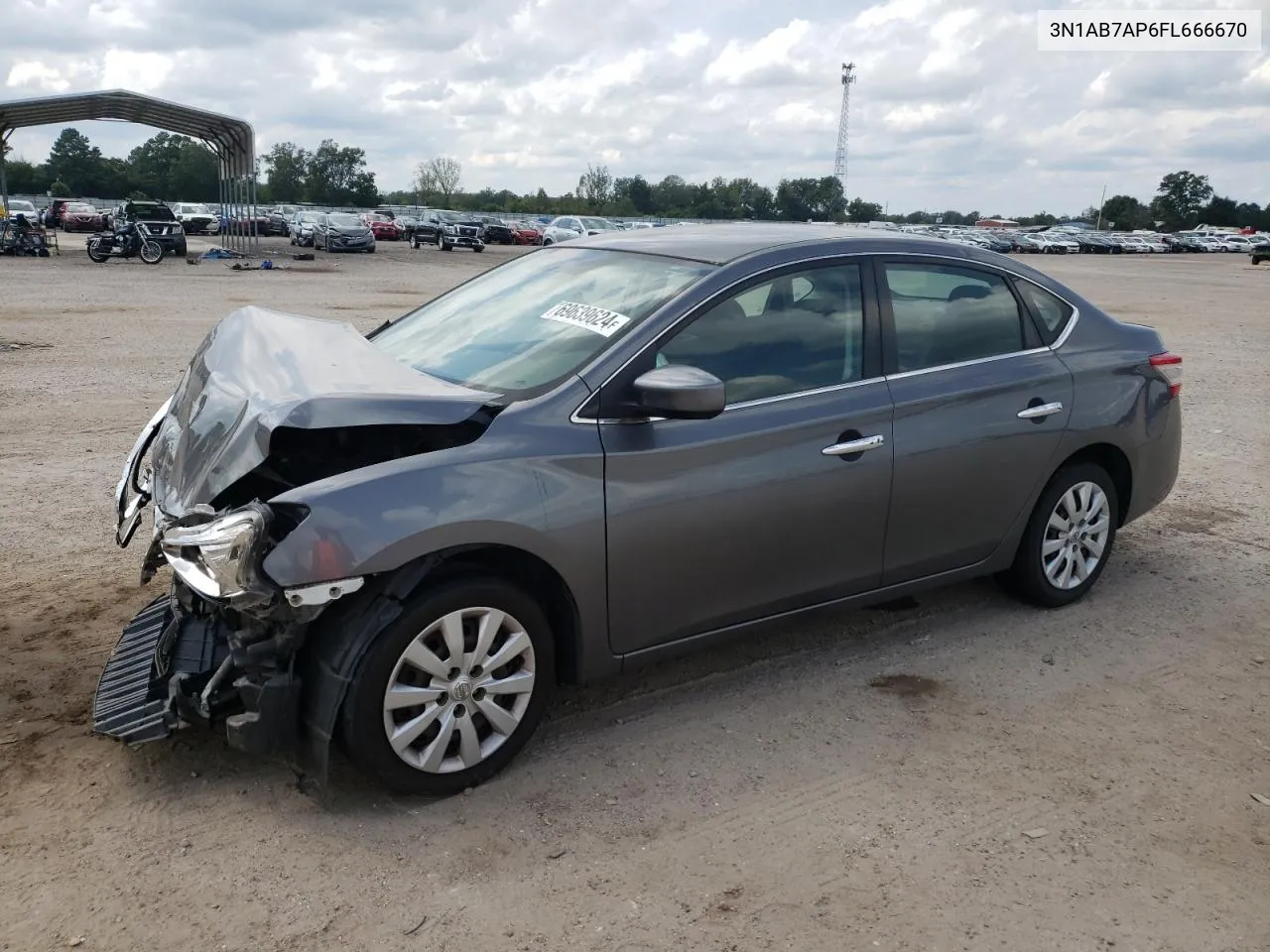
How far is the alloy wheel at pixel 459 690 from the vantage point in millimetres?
3213

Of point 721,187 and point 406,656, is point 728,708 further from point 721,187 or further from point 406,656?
point 721,187

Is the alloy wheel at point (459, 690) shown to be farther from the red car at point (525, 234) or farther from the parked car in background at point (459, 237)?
the red car at point (525, 234)

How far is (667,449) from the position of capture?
141 inches

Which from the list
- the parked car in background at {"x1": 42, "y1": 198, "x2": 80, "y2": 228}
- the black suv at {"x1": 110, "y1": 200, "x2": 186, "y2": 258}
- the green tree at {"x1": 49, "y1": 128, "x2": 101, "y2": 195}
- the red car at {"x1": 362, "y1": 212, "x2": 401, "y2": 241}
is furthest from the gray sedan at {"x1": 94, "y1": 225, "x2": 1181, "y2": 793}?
the green tree at {"x1": 49, "y1": 128, "x2": 101, "y2": 195}

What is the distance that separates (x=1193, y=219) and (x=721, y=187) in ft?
208

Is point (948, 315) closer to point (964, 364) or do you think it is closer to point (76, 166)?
point (964, 364)

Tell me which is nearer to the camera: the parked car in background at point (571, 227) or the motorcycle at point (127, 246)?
the motorcycle at point (127, 246)

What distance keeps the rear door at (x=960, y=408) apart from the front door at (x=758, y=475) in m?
0.14

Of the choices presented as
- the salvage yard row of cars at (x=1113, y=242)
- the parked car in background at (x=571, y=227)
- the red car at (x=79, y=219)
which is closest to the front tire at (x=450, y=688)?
the parked car in background at (x=571, y=227)

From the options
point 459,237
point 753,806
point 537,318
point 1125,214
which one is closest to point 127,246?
point 459,237

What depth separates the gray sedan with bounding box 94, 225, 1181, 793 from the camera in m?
3.15

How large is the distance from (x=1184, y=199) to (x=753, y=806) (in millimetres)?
131359

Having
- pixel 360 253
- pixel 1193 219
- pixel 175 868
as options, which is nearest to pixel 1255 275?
pixel 360 253

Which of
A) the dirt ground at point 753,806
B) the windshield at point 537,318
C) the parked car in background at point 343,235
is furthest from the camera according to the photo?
the parked car in background at point 343,235
